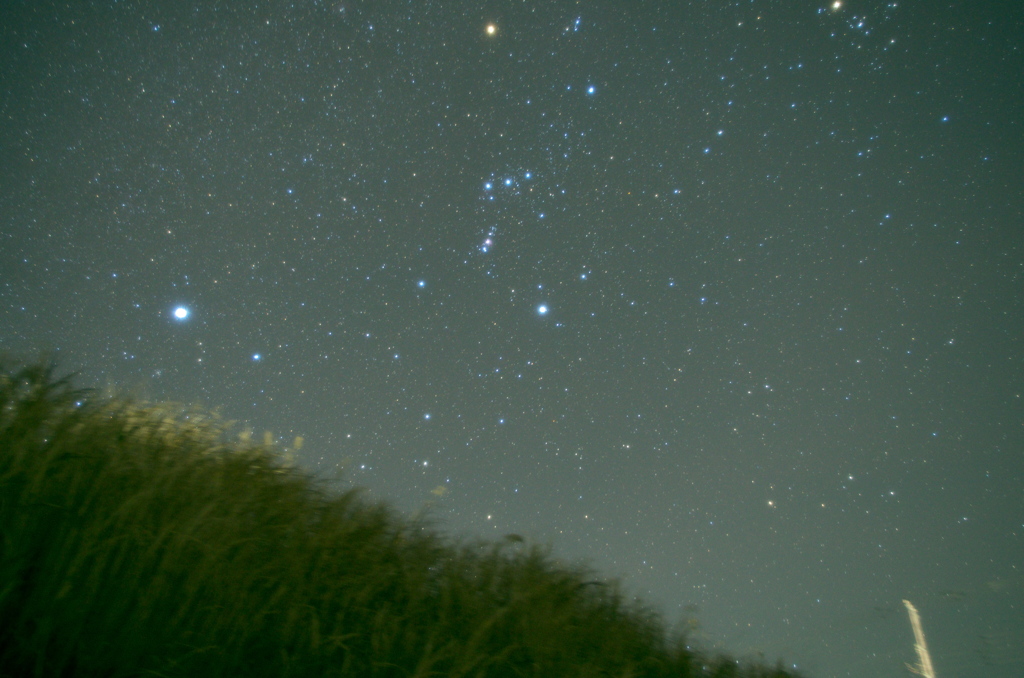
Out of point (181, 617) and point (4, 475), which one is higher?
point (4, 475)

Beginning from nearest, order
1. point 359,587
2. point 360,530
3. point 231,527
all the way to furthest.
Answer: point 231,527 → point 359,587 → point 360,530

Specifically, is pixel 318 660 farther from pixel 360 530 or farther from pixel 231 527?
pixel 360 530

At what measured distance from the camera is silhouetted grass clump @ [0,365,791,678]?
108 cm

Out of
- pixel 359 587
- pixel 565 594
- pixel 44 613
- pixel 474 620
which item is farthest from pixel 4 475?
pixel 565 594

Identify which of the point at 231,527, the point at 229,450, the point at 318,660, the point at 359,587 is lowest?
the point at 318,660

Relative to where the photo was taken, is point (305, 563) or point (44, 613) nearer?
point (44, 613)

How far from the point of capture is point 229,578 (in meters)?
1.38

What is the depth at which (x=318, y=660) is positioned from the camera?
126cm

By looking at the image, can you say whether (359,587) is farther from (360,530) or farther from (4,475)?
(4,475)

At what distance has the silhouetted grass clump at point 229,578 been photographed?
1080 mm

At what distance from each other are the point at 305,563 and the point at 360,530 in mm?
496

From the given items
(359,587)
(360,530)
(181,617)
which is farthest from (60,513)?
(360,530)

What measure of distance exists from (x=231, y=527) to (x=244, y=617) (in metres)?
0.42

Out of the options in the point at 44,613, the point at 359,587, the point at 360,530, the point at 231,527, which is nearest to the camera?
the point at 44,613
